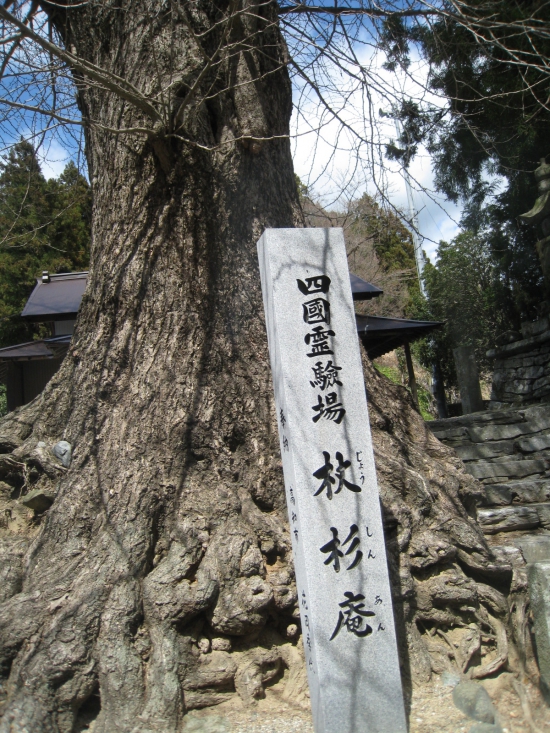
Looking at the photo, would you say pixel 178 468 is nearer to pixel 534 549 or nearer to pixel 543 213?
pixel 534 549

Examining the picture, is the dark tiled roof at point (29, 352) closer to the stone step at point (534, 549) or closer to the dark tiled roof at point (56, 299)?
the dark tiled roof at point (56, 299)

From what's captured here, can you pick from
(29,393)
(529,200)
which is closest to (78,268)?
(29,393)

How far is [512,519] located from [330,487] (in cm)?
308

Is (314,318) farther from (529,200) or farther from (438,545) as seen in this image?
(529,200)

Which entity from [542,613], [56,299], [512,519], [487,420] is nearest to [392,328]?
[487,420]

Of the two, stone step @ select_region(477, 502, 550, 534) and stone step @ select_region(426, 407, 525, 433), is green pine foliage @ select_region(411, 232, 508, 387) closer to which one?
stone step @ select_region(426, 407, 525, 433)

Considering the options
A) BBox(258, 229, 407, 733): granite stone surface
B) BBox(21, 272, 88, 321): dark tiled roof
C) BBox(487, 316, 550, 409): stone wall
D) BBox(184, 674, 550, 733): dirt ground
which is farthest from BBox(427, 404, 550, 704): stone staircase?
BBox(21, 272, 88, 321): dark tiled roof

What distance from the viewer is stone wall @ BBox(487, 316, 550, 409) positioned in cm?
930

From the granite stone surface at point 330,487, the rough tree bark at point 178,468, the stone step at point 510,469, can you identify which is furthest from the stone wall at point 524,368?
the granite stone surface at point 330,487

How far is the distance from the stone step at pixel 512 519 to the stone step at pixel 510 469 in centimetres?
100

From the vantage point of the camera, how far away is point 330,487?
287 cm

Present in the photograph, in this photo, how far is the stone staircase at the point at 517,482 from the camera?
10.2ft

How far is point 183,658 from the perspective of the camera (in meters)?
3.10

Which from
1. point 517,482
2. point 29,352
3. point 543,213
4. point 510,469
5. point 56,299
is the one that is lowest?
point 517,482
